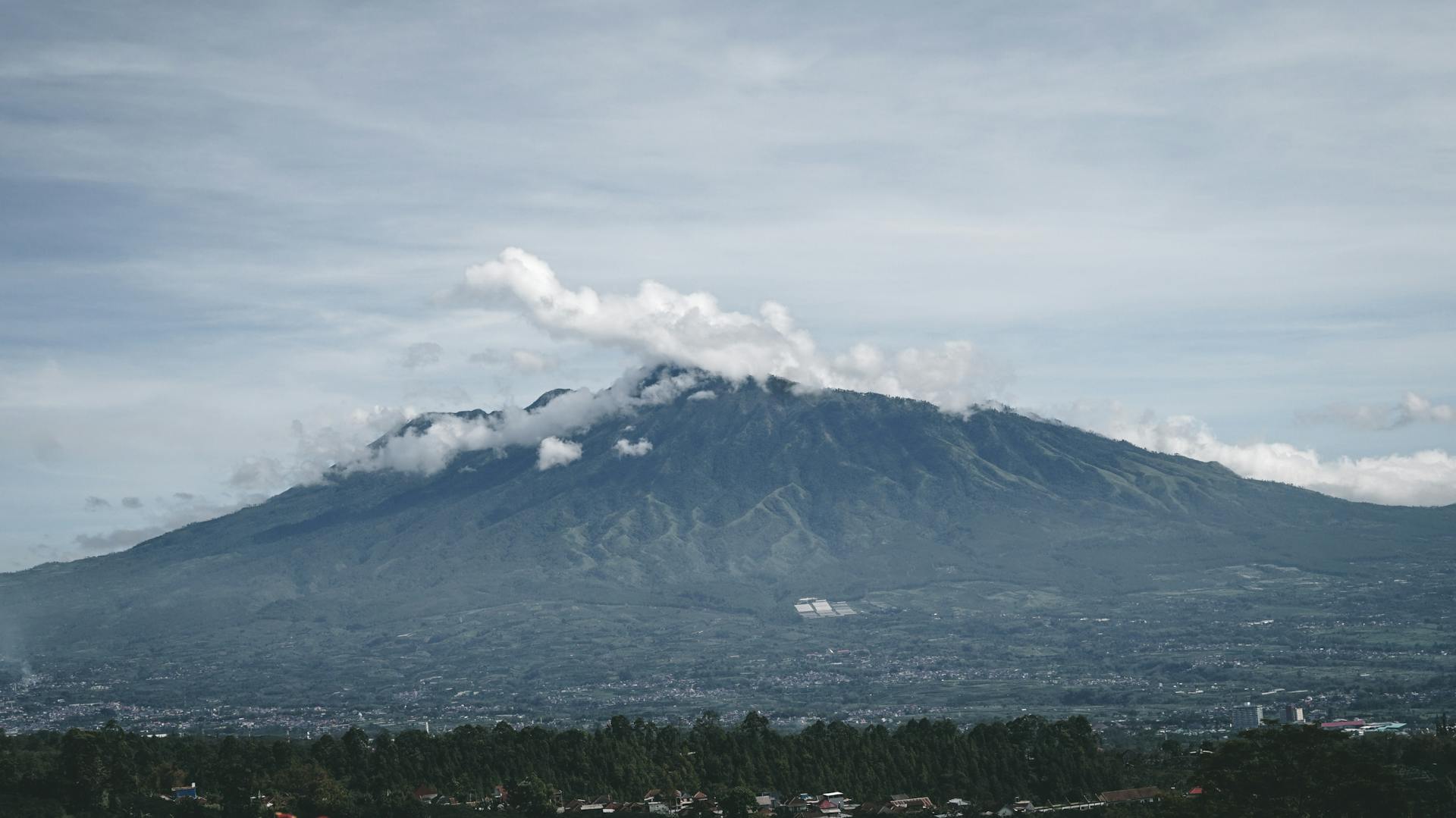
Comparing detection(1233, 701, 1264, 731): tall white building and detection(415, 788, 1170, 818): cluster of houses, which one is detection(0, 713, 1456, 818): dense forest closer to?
detection(415, 788, 1170, 818): cluster of houses

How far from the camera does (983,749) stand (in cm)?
6612

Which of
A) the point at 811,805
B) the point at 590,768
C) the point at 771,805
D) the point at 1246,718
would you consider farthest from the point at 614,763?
the point at 1246,718

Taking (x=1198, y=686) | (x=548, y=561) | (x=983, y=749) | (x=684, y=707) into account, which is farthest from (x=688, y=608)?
(x=983, y=749)

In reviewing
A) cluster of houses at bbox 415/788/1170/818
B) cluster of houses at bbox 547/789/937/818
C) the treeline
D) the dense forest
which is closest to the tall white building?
the dense forest

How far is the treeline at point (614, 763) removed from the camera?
59.5 metres

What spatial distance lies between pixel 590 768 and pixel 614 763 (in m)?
1.04

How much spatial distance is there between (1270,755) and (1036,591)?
137m

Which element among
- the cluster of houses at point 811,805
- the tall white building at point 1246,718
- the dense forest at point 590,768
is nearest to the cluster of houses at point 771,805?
the cluster of houses at point 811,805

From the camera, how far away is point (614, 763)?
2586 inches

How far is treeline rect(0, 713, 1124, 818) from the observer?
5950 centimetres

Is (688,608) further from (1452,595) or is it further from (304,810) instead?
(304,810)

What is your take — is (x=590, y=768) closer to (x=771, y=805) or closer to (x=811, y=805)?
(x=771, y=805)

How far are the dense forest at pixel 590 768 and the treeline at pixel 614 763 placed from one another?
0.09m

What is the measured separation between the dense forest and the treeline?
0.30 feet
